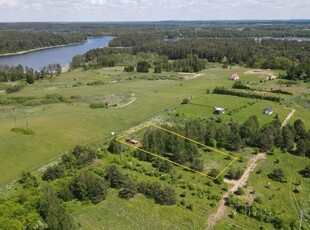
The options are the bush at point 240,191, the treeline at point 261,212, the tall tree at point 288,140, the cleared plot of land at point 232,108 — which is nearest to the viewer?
the treeline at point 261,212

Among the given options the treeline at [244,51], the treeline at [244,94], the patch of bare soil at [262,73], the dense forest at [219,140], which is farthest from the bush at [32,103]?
the treeline at [244,51]

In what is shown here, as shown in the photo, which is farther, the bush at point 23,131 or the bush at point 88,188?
the bush at point 23,131

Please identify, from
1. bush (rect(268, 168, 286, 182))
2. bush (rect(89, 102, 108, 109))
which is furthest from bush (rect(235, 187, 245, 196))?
bush (rect(89, 102, 108, 109))

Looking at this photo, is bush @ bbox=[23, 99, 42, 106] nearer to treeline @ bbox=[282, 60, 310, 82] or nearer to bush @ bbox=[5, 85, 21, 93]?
bush @ bbox=[5, 85, 21, 93]

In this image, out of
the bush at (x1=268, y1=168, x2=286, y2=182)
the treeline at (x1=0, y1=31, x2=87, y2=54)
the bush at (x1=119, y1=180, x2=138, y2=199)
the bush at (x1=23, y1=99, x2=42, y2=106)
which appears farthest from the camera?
the treeline at (x1=0, y1=31, x2=87, y2=54)

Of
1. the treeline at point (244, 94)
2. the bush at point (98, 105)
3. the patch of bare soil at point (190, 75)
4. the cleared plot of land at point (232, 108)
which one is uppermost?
the treeline at point (244, 94)

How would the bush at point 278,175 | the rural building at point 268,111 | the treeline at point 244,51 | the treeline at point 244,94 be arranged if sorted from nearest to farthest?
the bush at point 278,175, the rural building at point 268,111, the treeline at point 244,94, the treeline at point 244,51

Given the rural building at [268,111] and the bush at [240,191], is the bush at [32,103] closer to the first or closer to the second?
the rural building at [268,111]

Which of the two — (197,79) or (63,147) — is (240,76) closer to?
(197,79)
